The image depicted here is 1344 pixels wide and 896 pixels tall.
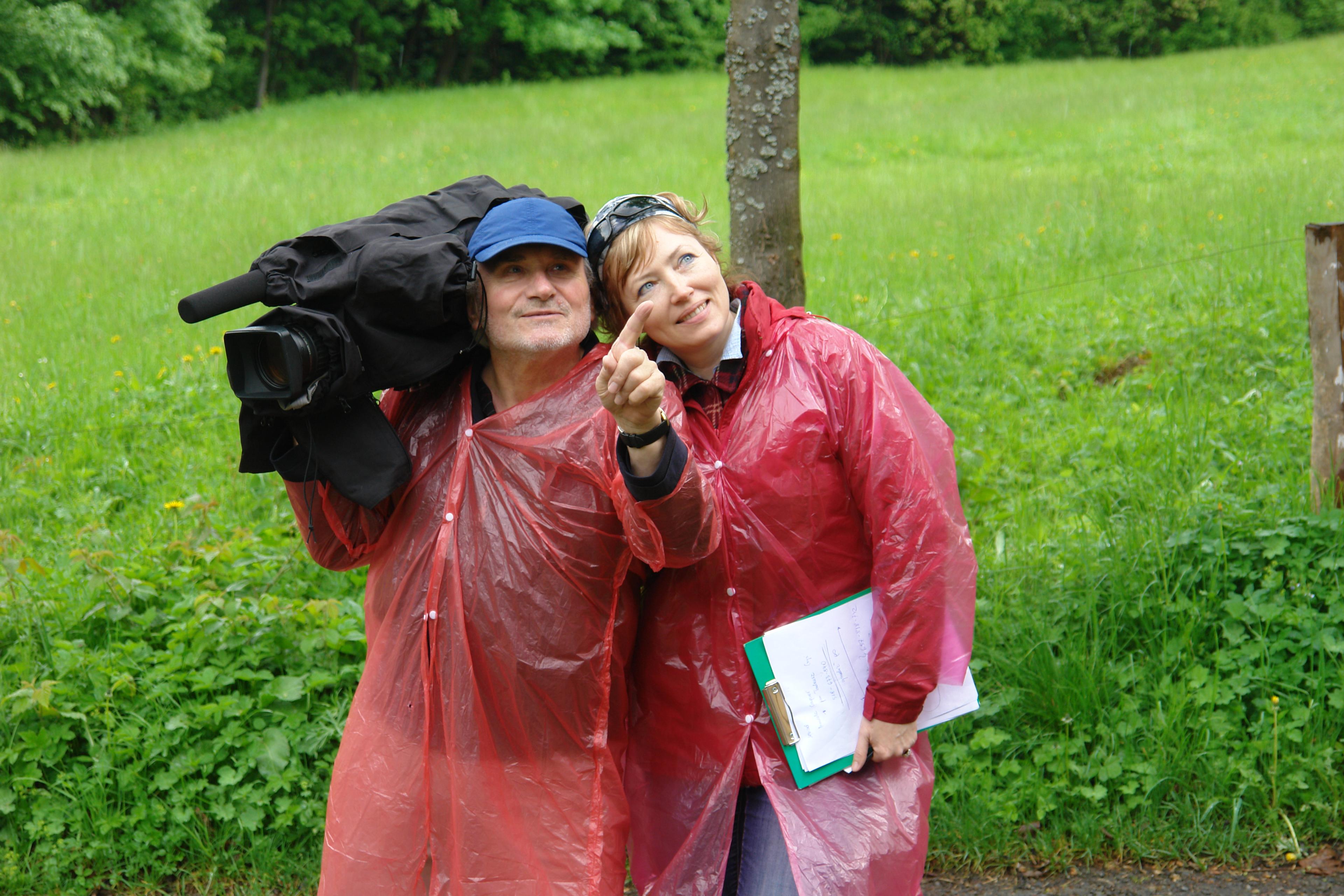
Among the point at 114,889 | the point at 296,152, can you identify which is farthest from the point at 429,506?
the point at 296,152

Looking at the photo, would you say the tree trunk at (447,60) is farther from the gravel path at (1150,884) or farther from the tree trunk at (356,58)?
the gravel path at (1150,884)

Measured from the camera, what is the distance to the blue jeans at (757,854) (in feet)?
6.45

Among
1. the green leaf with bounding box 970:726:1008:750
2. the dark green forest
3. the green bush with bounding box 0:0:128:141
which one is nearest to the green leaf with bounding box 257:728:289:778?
the green leaf with bounding box 970:726:1008:750

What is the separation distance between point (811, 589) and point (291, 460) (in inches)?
39.0

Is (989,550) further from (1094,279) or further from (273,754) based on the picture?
(1094,279)

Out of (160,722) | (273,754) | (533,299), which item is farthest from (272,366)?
(160,722)

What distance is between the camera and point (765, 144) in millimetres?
3740

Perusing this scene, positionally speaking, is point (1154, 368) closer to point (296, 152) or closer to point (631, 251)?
point (631, 251)

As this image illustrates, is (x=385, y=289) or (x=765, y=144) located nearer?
(x=385, y=289)

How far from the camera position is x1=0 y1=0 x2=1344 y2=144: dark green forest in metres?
25.1

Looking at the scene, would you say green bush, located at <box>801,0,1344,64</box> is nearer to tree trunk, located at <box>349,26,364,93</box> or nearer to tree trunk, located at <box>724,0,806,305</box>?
tree trunk, located at <box>349,26,364,93</box>

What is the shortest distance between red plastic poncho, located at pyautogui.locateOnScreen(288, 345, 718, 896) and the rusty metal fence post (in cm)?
235

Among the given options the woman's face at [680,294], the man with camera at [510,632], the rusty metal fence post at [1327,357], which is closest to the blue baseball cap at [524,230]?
the man with camera at [510,632]

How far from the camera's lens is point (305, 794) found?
3141mm
